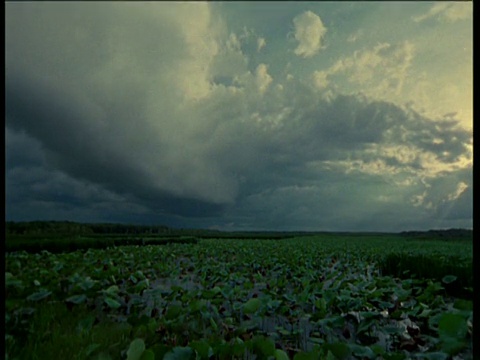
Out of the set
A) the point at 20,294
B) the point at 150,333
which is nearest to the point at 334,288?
the point at 150,333

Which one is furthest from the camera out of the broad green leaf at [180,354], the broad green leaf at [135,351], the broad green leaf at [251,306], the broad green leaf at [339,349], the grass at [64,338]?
the broad green leaf at [251,306]

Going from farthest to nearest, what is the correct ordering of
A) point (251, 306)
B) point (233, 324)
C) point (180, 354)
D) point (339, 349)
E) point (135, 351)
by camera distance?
1. point (233, 324)
2. point (251, 306)
3. point (339, 349)
4. point (180, 354)
5. point (135, 351)

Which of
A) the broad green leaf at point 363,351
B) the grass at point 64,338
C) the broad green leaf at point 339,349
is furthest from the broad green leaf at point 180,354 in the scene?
the broad green leaf at point 363,351

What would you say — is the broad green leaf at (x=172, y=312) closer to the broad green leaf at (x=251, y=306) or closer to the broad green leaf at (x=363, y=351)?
the broad green leaf at (x=251, y=306)

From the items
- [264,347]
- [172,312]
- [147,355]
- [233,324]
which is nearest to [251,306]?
[233,324]

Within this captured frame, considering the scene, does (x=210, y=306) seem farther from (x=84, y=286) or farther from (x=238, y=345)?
(x=238, y=345)

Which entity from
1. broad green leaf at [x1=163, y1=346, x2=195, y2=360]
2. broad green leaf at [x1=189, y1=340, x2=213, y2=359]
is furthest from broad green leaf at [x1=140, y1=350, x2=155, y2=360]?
broad green leaf at [x1=189, y1=340, x2=213, y2=359]

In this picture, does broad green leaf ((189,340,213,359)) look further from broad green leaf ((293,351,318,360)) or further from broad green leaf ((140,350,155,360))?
broad green leaf ((293,351,318,360))

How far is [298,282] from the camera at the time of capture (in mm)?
7211

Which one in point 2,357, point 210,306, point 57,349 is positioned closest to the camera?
point 2,357

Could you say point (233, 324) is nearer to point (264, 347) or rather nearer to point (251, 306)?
point (251, 306)

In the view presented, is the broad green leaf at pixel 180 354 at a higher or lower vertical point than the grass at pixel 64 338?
higher

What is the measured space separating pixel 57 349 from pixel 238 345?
2.01 metres
